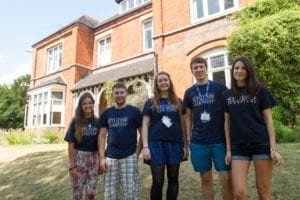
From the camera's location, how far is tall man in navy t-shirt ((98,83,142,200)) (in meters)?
3.42

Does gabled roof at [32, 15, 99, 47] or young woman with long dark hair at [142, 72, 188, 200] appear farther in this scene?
gabled roof at [32, 15, 99, 47]

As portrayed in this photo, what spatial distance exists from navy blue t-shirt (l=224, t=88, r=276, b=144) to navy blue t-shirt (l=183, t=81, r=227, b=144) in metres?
0.23

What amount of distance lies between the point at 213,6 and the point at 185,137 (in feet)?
32.8

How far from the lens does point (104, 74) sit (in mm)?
18047

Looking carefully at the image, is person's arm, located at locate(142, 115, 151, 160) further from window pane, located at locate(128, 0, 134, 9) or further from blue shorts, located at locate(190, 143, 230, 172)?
window pane, located at locate(128, 0, 134, 9)

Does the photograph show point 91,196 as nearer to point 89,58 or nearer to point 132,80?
point 132,80

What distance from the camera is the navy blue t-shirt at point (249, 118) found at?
2803 millimetres

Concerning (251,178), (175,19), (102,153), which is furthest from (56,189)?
(175,19)

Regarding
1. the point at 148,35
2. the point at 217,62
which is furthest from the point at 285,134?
the point at 148,35

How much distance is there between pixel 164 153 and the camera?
3.33 meters

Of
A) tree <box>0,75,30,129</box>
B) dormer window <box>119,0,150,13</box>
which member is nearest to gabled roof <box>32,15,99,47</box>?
dormer window <box>119,0,150,13</box>

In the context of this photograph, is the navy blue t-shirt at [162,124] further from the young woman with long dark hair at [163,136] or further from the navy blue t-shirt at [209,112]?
the navy blue t-shirt at [209,112]

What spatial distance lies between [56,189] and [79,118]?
2.63m

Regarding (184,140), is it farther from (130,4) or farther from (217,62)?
(130,4)
